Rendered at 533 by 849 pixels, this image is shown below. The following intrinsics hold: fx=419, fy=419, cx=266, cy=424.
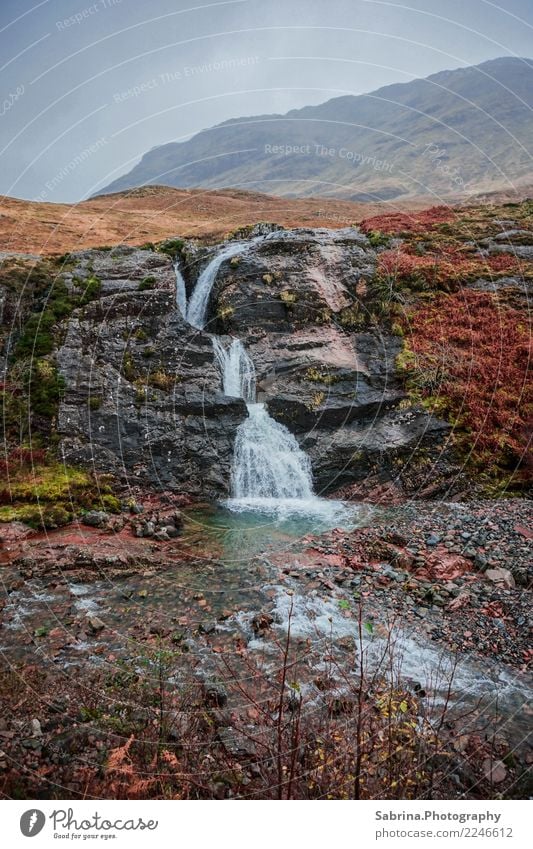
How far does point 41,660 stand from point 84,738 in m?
2.49

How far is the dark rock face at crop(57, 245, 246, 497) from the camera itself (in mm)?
15945

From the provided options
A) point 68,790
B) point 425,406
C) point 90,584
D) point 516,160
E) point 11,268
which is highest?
point 516,160

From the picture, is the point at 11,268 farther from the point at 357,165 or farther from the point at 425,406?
the point at 357,165

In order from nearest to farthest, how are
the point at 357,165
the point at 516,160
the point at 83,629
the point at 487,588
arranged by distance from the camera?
the point at 83,629, the point at 487,588, the point at 516,160, the point at 357,165

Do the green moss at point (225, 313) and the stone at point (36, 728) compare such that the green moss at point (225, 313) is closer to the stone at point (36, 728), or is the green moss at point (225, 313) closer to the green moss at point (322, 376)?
the green moss at point (322, 376)

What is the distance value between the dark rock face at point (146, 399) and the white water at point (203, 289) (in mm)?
2185

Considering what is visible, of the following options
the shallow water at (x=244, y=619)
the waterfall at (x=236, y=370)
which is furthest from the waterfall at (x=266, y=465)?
the shallow water at (x=244, y=619)

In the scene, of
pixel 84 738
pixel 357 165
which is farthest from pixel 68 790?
pixel 357 165

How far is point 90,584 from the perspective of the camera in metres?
10.2

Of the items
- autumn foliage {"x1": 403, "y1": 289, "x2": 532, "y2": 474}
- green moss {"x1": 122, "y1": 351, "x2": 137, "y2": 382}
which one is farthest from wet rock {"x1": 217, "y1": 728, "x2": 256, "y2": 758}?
green moss {"x1": 122, "y1": 351, "x2": 137, "y2": 382}

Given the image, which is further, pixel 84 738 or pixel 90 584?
pixel 90 584

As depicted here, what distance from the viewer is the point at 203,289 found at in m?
23.1

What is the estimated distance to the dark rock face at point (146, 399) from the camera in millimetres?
15945

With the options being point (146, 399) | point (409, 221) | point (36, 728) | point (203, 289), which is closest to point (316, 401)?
point (146, 399)
